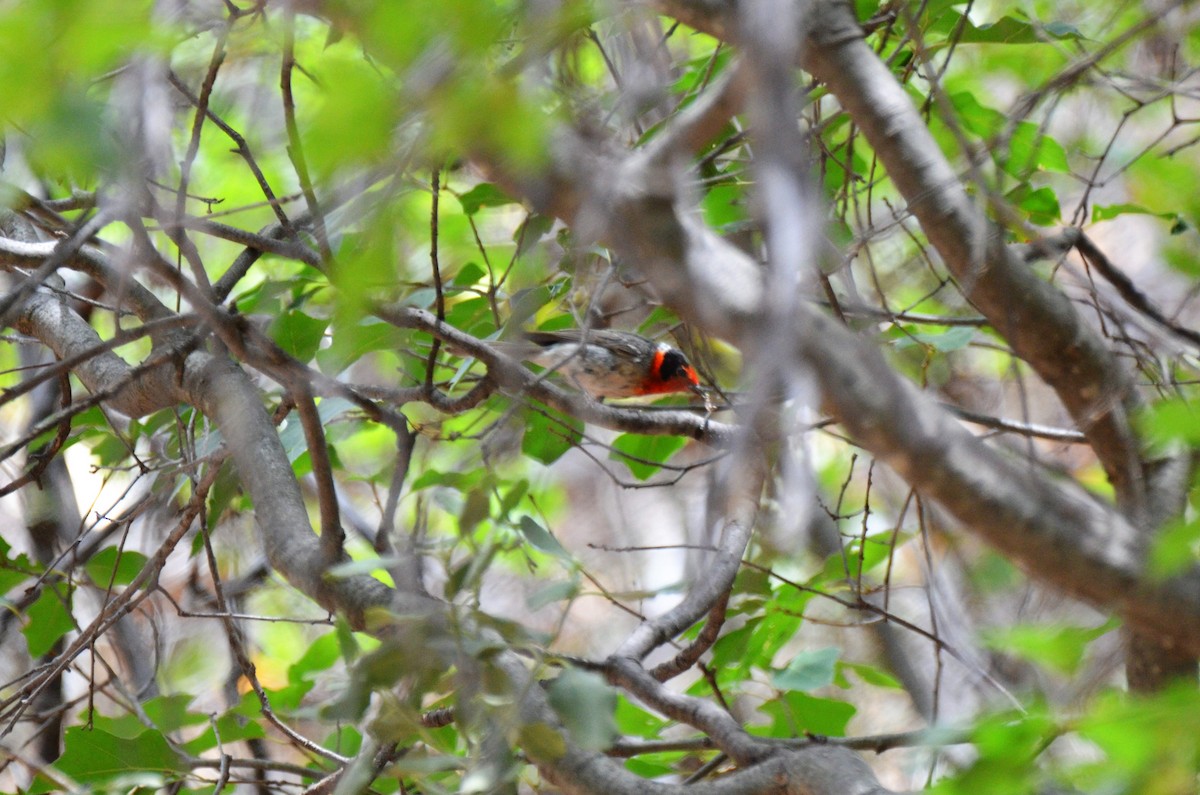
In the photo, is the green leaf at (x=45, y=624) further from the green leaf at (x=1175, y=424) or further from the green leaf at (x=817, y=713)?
the green leaf at (x=1175, y=424)

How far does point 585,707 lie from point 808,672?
106 cm

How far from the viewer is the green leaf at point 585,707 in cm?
133

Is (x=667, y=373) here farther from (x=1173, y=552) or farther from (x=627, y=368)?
(x=1173, y=552)

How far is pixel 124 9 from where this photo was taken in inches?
37.6

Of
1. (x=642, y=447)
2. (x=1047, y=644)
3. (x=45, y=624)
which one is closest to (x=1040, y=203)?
(x=642, y=447)

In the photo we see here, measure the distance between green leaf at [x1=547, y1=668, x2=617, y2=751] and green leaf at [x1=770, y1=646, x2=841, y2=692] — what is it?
0.94 metres

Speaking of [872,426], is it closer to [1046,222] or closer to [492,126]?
[492,126]

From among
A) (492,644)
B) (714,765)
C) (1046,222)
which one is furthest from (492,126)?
(1046,222)

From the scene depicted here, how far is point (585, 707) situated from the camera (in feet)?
4.50

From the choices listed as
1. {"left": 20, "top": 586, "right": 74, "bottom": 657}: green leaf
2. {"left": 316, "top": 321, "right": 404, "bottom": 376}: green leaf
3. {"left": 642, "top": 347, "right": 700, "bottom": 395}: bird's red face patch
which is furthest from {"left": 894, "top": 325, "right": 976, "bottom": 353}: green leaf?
{"left": 20, "top": 586, "right": 74, "bottom": 657}: green leaf

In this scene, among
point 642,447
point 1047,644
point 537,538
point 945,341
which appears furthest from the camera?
point 642,447

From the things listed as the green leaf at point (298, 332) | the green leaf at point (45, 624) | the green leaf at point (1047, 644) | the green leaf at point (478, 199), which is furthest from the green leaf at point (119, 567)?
the green leaf at point (1047, 644)

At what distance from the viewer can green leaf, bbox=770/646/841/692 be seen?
7.34ft

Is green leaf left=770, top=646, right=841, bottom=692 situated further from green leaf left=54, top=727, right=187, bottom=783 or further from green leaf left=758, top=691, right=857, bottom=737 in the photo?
green leaf left=54, top=727, right=187, bottom=783
